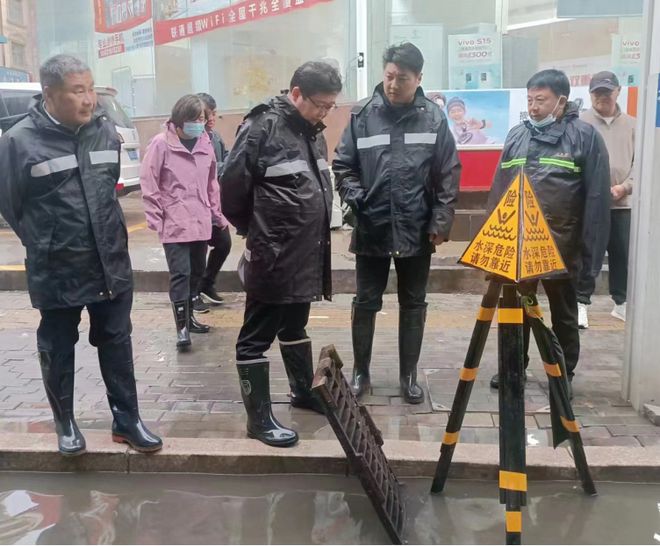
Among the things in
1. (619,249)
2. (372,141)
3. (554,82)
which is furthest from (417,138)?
(619,249)

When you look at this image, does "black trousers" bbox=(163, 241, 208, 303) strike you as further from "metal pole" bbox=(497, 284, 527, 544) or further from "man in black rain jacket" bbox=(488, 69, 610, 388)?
"metal pole" bbox=(497, 284, 527, 544)

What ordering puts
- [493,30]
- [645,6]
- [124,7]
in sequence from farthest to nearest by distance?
[124,7], [493,30], [645,6]

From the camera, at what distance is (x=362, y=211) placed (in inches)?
166

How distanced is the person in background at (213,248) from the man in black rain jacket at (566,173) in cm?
269

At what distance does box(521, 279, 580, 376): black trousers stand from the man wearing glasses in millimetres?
1402

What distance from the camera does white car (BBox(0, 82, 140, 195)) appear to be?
11.0m

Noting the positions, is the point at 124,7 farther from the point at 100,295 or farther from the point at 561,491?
the point at 561,491

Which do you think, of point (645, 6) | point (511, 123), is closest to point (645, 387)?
point (645, 6)

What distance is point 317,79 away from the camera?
11.6 ft

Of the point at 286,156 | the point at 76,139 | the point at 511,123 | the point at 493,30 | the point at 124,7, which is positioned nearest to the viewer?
the point at 76,139

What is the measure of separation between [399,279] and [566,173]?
44.5 inches

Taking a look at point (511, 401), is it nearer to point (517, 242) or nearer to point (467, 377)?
point (467, 377)

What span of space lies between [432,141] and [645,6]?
1.34m

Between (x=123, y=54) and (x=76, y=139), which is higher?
(x=123, y=54)
